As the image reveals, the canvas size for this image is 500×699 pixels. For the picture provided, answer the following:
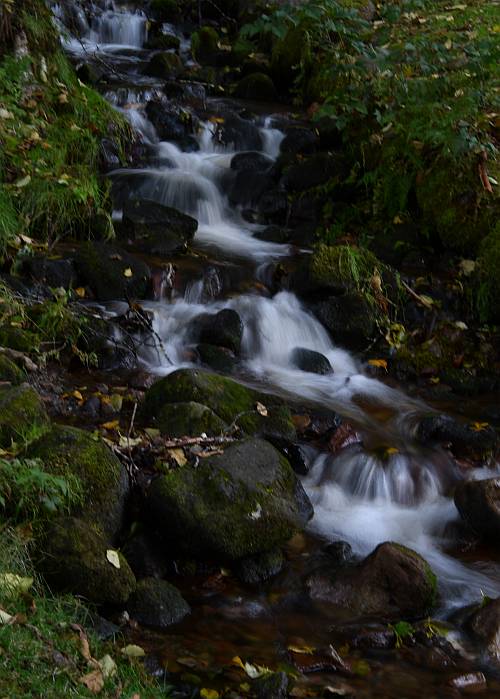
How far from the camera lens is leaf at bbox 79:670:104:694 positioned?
3.17 meters

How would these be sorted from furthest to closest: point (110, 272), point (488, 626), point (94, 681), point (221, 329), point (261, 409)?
point (110, 272) → point (221, 329) → point (261, 409) → point (488, 626) → point (94, 681)

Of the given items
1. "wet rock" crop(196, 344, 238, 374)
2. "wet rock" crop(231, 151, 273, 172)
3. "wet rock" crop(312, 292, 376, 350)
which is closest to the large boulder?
"wet rock" crop(196, 344, 238, 374)

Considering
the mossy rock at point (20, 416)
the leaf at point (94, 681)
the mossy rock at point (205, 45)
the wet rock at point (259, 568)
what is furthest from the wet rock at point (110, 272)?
the mossy rock at point (205, 45)

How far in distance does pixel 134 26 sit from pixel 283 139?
4919 mm

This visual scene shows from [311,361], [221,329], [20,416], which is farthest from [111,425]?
[311,361]

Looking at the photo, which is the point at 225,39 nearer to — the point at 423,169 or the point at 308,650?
the point at 423,169

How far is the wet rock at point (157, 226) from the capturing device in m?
8.05

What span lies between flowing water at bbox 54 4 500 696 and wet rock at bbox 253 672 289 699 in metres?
1.29

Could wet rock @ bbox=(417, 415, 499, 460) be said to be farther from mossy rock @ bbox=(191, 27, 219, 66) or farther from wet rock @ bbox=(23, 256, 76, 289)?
mossy rock @ bbox=(191, 27, 219, 66)

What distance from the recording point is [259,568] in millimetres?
4629

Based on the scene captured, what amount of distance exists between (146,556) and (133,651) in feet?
2.54

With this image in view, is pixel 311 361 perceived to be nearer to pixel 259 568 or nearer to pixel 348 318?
pixel 348 318

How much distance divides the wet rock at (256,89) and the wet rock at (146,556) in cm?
923

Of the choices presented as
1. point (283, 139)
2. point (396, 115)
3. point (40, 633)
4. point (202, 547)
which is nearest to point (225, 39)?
point (283, 139)
